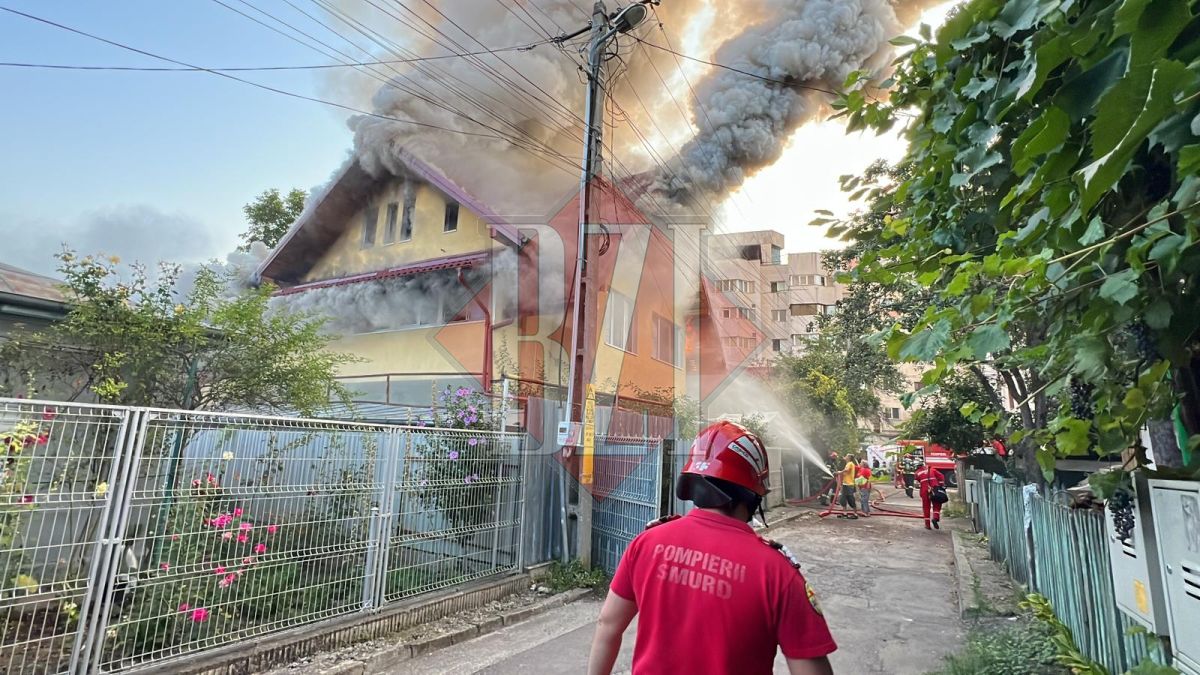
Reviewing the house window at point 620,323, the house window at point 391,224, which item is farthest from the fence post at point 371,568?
the house window at point 391,224

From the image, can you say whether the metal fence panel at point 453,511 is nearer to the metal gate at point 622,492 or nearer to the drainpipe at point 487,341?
the metal gate at point 622,492

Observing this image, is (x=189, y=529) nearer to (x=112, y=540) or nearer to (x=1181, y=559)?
(x=112, y=540)

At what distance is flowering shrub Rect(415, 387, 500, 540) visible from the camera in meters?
5.41

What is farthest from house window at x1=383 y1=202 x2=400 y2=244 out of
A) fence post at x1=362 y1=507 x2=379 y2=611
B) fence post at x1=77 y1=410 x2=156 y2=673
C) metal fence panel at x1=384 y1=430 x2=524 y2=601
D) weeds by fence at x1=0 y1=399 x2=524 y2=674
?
fence post at x1=77 y1=410 x2=156 y2=673

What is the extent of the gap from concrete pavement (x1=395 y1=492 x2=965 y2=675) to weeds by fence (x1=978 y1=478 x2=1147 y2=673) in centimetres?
89

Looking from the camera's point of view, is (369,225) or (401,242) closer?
(401,242)

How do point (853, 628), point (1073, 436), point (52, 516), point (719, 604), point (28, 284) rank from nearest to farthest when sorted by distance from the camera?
point (719, 604) → point (1073, 436) → point (52, 516) → point (853, 628) → point (28, 284)

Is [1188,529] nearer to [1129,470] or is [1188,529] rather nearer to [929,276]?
[1129,470]

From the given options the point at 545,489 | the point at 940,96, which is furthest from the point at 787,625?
the point at 545,489

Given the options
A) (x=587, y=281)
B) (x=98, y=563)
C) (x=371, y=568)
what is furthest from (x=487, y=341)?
(x=98, y=563)

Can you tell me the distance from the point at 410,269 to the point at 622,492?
7687 millimetres

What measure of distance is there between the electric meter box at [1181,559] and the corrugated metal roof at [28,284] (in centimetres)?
824

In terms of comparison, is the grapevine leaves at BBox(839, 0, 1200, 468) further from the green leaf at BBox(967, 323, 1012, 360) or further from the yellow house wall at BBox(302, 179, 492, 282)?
the yellow house wall at BBox(302, 179, 492, 282)

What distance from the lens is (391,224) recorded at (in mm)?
14094
